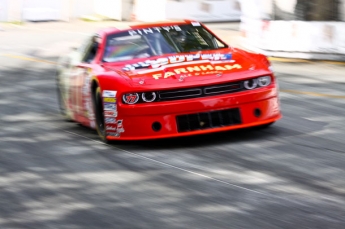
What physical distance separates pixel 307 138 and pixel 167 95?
5.40ft

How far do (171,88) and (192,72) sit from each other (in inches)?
15.3

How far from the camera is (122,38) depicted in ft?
33.0

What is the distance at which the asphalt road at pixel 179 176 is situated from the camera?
619cm

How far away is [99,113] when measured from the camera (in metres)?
9.44

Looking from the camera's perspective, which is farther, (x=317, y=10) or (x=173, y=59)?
(x=317, y=10)

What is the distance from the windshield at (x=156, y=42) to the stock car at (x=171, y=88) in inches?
0.4

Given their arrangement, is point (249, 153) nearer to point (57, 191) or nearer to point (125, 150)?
point (125, 150)

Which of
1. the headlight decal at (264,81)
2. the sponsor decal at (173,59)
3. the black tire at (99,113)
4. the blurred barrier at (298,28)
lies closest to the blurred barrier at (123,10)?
the blurred barrier at (298,28)

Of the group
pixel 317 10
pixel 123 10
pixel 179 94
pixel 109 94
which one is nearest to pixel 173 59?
pixel 179 94

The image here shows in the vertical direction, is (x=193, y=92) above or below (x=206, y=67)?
below

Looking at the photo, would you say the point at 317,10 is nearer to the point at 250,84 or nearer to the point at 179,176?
the point at 250,84

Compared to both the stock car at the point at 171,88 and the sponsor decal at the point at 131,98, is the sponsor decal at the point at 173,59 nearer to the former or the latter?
the stock car at the point at 171,88

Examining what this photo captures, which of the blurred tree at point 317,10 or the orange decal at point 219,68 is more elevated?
the orange decal at point 219,68

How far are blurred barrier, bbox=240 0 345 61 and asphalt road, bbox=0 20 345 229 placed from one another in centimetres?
605
